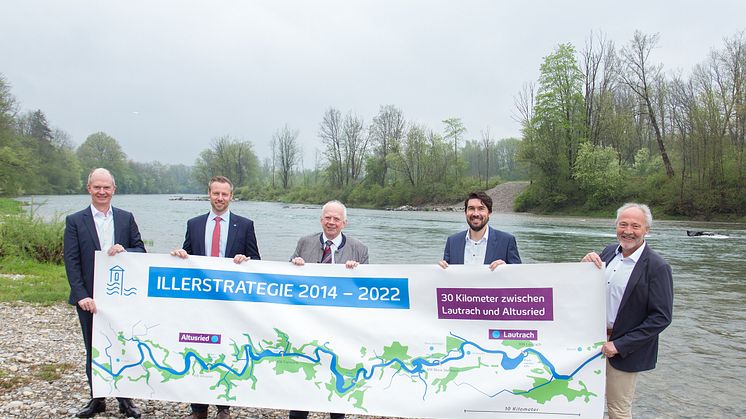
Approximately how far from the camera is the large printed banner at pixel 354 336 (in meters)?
3.83

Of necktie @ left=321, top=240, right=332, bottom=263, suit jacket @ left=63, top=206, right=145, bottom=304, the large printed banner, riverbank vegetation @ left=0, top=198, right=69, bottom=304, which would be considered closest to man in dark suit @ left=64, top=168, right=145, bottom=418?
suit jacket @ left=63, top=206, right=145, bottom=304

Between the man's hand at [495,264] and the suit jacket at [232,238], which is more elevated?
the suit jacket at [232,238]

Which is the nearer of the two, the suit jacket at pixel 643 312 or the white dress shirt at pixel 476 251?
the suit jacket at pixel 643 312

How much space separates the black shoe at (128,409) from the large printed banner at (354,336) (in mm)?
232

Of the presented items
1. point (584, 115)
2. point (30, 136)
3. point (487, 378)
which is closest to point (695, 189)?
point (584, 115)

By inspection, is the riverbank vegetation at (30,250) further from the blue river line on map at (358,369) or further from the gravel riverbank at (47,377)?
the blue river line on map at (358,369)

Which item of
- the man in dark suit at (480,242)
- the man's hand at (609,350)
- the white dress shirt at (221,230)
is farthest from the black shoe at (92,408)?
the man's hand at (609,350)

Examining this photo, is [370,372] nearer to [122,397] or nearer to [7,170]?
[122,397]

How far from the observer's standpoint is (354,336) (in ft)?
13.5

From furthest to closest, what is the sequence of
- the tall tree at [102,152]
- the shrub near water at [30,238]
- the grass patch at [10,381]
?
the tall tree at [102,152], the shrub near water at [30,238], the grass patch at [10,381]

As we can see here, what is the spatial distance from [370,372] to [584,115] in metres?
57.4

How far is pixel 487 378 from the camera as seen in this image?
388cm

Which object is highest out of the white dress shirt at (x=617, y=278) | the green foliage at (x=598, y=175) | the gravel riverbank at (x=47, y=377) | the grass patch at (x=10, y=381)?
the green foliage at (x=598, y=175)

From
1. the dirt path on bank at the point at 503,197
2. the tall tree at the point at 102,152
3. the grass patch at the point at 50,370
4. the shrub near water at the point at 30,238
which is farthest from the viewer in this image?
the tall tree at the point at 102,152
